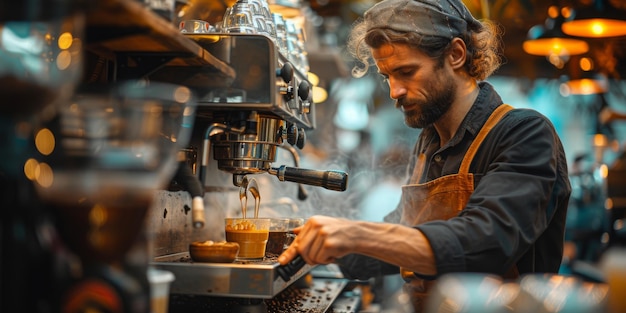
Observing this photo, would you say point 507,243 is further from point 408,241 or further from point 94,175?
point 94,175

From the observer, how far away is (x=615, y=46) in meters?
5.40

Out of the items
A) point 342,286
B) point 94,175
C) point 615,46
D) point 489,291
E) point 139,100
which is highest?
point 615,46

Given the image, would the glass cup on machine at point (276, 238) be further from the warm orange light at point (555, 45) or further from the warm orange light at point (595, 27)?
the warm orange light at point (555, 45)

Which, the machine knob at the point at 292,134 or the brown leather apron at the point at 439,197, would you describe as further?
the machine knob at the point at 292,134

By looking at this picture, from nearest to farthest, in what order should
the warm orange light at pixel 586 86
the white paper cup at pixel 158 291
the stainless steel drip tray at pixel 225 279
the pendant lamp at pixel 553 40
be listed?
the white paper cup at pixel 158 291, the stainless steel drip tray at pixel 225 279, the pendant lamp at pixel 553 40, the warm orange light at pixel 586 86

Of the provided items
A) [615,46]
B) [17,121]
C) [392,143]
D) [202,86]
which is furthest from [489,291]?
[615,46]

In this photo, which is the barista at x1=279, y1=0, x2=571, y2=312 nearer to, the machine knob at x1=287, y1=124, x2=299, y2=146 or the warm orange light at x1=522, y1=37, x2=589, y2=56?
Result: the machine knob at x1=287, y1=124, x2=299, y2=146

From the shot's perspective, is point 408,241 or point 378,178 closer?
point 408,241

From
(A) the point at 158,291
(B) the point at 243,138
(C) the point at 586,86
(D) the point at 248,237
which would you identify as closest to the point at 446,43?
(B) the point at 243,138

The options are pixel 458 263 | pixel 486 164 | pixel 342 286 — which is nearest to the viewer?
pixel 458 263

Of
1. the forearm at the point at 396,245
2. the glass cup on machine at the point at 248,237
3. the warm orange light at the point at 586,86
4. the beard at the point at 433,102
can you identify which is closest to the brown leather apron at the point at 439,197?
the beard at the point at 433,102

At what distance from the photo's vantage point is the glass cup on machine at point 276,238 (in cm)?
221

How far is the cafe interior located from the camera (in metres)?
0.98

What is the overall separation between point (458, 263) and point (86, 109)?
108 cm
